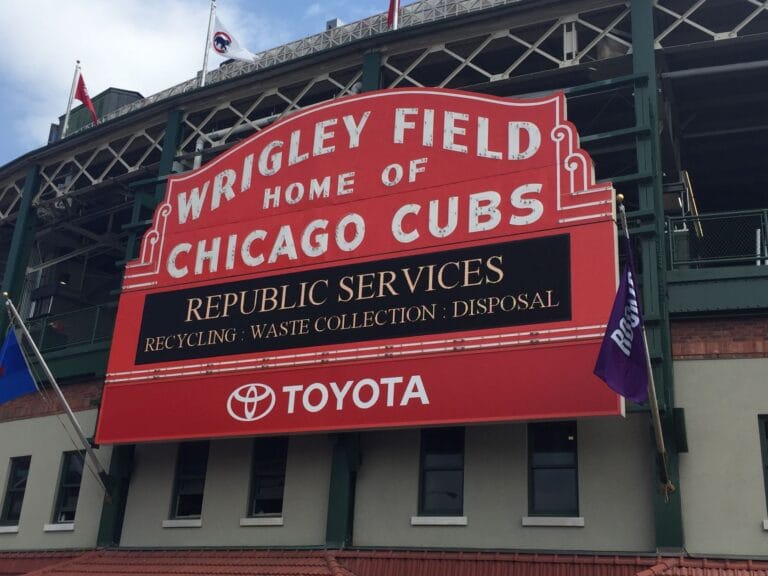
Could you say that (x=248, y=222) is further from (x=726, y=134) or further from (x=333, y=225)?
(x=726, y=134)

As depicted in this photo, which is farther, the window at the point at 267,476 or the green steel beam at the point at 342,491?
the window at the point at 267,476

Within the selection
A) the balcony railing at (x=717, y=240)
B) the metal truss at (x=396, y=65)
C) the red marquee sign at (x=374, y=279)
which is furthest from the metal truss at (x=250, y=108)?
the balcony railing at (x=717, y=240)

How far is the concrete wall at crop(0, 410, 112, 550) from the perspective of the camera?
2089 cm

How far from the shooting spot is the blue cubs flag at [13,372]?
20047 mm

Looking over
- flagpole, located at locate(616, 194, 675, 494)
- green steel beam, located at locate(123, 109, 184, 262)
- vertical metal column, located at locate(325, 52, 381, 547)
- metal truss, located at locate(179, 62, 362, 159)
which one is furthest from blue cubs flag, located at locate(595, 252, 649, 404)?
green steel beam, located at locate(123, 109, 184, 262)

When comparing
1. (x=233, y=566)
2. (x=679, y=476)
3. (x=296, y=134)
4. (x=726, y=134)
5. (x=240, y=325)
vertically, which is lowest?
(x=233, y=566)

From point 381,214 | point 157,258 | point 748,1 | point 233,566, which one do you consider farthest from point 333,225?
point 748,1

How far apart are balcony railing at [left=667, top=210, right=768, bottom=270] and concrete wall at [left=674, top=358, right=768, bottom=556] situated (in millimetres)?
1948

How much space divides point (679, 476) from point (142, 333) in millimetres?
10853

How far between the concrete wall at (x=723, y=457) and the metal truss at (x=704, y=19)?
6.86 metres

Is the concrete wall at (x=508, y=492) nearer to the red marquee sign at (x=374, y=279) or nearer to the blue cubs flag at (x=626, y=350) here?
the red marquee sign at (x=374, y=279)

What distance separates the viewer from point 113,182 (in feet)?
85.3

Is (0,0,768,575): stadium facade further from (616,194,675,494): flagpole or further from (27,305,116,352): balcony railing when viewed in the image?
(27,305,116,352): balcony railing

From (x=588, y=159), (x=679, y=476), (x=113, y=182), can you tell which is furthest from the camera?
(x=113, y=182)
